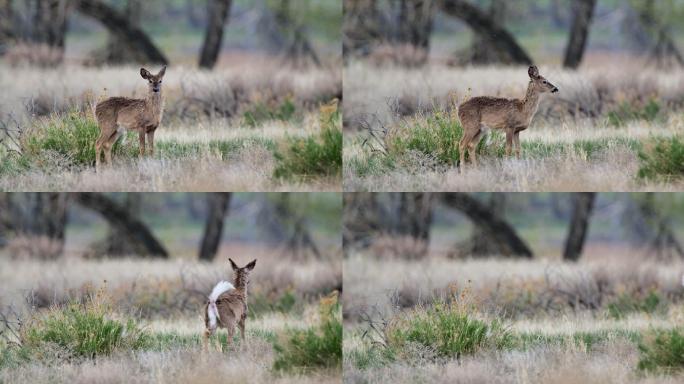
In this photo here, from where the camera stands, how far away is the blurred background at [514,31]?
17.2 metres

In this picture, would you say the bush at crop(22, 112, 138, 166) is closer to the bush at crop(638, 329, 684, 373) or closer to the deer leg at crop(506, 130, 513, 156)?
the deer leg at crop(506, 130, 513, 156)

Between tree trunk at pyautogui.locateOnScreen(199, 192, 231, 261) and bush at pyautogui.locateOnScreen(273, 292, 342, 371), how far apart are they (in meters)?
2.07

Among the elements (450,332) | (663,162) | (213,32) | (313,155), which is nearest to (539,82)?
(663,162)

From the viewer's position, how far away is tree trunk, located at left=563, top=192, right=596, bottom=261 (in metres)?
17.7

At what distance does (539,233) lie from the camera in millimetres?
19094

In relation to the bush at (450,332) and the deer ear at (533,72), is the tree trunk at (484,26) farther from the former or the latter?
the bush at (450,332)

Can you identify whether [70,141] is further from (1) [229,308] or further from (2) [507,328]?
(2) [507,328]

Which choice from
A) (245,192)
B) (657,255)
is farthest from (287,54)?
(657,255)

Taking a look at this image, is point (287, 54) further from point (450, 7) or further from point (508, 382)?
point (508, 382)

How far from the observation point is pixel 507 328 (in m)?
15.4

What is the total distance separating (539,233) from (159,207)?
452cm

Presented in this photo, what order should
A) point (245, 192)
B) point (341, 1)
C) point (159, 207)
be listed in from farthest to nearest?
1. point (159, 207)
2. point (341, 1)
3. point (245, 192)

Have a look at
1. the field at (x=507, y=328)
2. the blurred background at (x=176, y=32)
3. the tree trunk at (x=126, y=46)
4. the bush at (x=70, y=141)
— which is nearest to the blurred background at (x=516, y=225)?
the field at (x=507, y=328)

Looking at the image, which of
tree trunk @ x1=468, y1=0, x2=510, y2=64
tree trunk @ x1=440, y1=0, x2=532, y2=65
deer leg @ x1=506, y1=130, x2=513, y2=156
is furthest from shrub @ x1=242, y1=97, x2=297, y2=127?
tree trunk @ x1=440, y1=0, x2=532, y2=65
